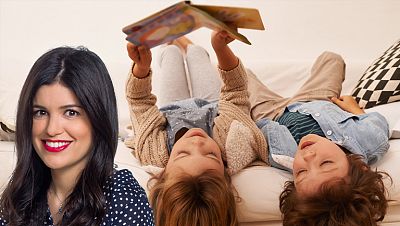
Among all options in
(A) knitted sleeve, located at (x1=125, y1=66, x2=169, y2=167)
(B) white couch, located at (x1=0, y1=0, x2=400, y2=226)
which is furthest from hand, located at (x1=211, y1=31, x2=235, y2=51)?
(B) white couch, located at (x1=0, y1=0, x2=400, y2=226)

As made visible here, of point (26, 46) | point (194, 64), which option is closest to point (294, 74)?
point (194, 64)

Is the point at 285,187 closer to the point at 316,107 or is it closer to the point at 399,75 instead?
the point at 316,107

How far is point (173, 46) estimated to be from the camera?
2346 millimetres

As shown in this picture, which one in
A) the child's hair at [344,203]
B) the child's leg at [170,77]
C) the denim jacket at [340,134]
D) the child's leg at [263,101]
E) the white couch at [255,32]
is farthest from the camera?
the white couch at [255,32]

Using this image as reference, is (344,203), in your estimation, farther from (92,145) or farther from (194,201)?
(92,145)

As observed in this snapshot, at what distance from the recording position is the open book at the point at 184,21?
1049 mm

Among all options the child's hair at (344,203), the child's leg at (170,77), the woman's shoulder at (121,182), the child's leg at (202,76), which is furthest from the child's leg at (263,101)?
the woman's shoulder at (121,182)

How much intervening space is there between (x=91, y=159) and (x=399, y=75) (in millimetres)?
1238

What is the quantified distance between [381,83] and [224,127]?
0.64 m

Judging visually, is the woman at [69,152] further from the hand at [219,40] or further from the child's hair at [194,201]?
the hand at [219,40]

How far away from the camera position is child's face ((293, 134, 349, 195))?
138cm

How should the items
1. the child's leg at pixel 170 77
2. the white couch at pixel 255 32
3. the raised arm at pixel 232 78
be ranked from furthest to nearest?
the white couch at pixel 255 32
the child's leg at pixel 170 77
the raised arm at pixel 232 78

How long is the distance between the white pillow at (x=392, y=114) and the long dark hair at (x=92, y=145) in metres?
0.99

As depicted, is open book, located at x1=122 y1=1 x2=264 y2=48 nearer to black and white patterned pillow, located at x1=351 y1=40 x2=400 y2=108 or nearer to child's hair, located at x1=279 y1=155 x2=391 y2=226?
child's hair, located at x1=279 y1=155 x2=391 y2=226
